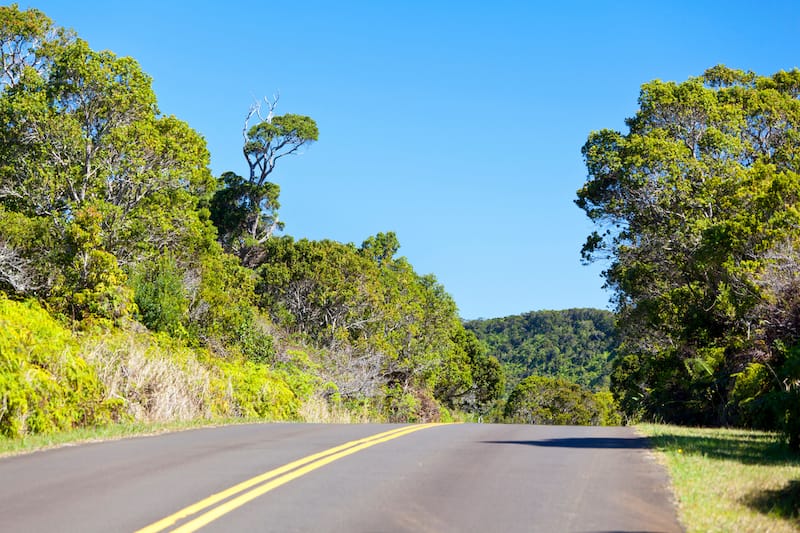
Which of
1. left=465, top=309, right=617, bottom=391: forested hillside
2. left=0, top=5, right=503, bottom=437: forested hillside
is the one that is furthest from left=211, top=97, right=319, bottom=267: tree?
left=465, top=309, right=617, bottom=391: forested hillside

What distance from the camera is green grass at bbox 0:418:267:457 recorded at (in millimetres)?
Result: 11656

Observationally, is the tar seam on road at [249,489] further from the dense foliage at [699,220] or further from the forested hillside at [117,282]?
the dense foliage at [699,220]

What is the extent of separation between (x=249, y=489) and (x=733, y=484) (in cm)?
513

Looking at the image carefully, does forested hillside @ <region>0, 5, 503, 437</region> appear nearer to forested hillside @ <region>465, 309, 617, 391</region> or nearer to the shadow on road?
the shadow on road

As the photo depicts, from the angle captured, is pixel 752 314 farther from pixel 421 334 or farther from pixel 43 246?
pixel 421 334

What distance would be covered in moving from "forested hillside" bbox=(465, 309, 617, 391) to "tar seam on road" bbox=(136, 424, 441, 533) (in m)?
110

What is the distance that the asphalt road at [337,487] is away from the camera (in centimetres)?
706

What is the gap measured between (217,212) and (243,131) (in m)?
5.27

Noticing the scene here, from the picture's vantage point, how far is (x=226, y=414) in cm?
2098

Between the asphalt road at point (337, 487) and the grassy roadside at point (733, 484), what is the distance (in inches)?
10.4

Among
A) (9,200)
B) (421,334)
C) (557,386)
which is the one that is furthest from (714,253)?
(557,386)

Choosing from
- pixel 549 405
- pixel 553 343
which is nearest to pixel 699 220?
pixel 549 405

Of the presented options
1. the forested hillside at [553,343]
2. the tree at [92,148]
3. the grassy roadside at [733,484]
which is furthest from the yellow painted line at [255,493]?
the forested hillside at [553,343]

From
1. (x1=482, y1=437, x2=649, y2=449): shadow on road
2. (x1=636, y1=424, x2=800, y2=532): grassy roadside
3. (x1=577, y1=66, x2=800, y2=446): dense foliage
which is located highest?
(x1=577, y1=66, x2=800, y2=446): dense foliage
